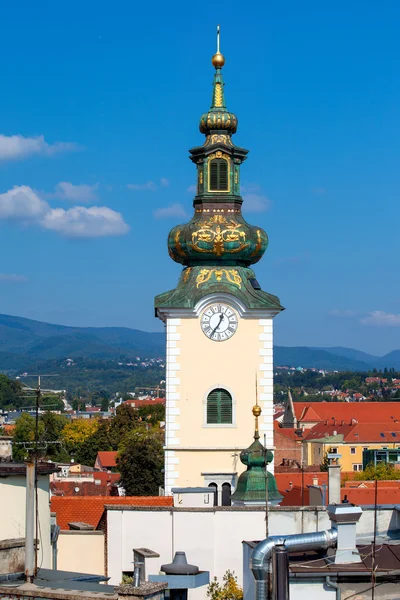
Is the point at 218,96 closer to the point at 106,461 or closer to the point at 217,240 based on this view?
the point at 217,240

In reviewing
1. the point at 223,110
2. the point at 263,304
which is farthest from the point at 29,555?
the point at 223,110

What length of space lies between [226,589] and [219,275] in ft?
43.7

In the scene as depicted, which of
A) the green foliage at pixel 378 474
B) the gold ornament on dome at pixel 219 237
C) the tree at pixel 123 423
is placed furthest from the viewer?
the tree at pixel 123 423

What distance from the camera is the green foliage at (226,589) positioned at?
92.3ft

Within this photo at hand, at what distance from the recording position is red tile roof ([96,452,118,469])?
10950cm

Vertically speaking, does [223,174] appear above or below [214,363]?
above

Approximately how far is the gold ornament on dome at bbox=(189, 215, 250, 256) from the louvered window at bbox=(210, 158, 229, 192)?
143cm

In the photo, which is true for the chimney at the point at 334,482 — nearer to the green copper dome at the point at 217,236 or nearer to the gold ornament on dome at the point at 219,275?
the green copper dome at the point at 217,236

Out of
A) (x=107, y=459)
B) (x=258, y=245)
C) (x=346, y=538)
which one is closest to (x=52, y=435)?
(x=107, y=459)

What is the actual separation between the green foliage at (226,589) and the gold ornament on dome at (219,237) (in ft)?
41.5

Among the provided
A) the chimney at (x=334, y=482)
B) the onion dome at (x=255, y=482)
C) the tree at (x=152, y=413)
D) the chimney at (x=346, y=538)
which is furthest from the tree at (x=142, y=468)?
the tree at (x=152, y=413)

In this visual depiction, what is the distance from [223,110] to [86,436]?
99.8 meters

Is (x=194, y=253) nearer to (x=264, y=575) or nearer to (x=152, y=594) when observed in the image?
(x=264, y=575)

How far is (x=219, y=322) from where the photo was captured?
39.8m
